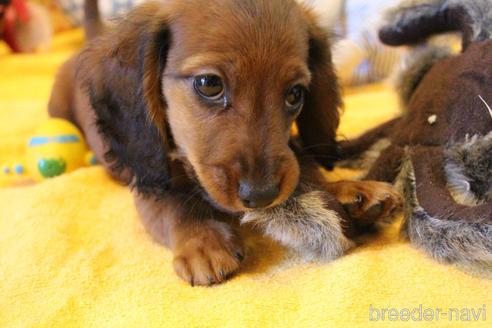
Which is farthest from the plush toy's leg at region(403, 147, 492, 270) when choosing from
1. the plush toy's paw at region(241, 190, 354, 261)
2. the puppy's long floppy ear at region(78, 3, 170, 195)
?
the puppy's long floppy ear at region(78, 3, 170, 195)

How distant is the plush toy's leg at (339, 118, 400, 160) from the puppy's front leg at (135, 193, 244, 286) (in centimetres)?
60

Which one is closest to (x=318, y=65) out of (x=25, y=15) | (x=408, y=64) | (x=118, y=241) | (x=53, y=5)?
(x=408, y=64)

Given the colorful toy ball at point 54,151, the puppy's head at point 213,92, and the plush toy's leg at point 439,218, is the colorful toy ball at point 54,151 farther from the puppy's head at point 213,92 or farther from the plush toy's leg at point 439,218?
the plush toy's leg at point 439,218

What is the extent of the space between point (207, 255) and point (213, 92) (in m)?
0.42

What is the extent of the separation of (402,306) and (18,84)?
3078 millimetres

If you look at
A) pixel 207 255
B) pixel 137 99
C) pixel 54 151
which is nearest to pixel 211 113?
pixel 137 99

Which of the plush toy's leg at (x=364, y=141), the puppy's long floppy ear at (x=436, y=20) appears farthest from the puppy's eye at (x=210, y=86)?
the puppy's long floppy ear at (x=436, y=20)

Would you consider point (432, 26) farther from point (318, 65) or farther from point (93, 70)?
point (93, 70)

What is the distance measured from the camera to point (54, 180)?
6.31 ft

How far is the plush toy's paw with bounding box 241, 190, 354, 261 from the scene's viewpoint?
1348 mm

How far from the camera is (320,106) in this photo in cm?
174

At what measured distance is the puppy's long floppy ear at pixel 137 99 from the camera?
4.95ft

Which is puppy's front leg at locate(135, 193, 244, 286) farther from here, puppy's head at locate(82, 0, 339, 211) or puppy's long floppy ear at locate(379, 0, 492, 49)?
puppy's long floppy ear at locate(379, 0, 492, 49)

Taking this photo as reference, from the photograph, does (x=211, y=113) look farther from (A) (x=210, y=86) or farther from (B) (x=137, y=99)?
(B) (x=137, y=99)
